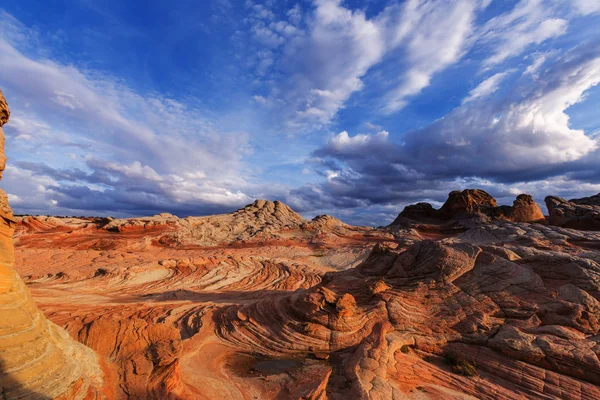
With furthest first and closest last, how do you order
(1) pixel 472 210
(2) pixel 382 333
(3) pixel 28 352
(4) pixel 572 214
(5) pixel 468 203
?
(5) pixel 468 203
(1) pixel 472 210
(4) pixel 572 214
(2) pixel 382 333
(3) pixel 28 352

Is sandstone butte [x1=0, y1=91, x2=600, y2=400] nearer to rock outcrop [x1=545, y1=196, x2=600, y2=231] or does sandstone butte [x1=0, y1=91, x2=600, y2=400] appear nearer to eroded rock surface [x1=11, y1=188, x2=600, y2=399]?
eroded rock surface [x1=11, y1=188, x2=600, y2=399]

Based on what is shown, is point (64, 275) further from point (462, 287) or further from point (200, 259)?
point (462, 287)

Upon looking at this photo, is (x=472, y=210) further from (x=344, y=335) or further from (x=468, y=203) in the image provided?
(x=344, y=335)

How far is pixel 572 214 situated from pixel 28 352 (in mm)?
53870

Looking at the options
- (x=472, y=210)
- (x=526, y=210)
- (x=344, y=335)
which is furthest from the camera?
(x=472, y=210)

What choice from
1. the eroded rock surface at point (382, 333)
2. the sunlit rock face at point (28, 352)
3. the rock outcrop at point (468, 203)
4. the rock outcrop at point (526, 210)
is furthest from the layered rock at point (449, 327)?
the rock outcrop at point (526, 210)

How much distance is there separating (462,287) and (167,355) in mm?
10272

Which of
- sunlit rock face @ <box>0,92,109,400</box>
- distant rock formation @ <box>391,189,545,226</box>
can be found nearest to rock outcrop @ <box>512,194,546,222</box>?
distant rock formation @ <box>391,189,545,226</box>

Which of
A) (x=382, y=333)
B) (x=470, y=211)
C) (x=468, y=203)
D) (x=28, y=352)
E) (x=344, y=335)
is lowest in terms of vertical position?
(x=344, y=335)

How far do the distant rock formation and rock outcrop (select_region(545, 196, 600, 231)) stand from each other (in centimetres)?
272

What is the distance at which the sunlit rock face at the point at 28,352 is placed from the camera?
16.7ft

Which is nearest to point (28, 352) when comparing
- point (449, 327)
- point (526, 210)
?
point (449, 327)

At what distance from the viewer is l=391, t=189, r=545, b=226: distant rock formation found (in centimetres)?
4659

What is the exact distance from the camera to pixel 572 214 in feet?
133
